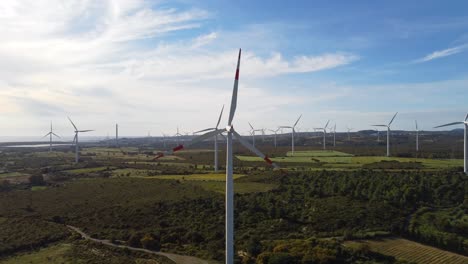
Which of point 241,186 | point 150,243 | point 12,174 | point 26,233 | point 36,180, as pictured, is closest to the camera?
point 150,243

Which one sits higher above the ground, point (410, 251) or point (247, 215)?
point (247, 215)

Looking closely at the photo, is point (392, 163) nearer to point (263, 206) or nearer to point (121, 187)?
point (263, 206)

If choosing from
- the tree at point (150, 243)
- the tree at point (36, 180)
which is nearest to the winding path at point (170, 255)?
the tree at point (150, 243)

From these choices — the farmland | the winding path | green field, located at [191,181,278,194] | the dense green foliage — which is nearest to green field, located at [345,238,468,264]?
the farmland

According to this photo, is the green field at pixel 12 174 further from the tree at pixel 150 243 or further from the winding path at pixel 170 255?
the tree at pixel 150 243

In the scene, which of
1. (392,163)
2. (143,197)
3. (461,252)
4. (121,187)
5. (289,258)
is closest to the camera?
(289,258)

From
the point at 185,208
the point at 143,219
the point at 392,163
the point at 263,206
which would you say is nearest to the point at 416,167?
the point at 392,163

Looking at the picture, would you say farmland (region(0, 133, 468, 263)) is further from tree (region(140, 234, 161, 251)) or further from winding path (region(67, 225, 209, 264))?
winding path (region(67, 225, 209, 264))

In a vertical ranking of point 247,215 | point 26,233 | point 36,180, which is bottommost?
point 26,233

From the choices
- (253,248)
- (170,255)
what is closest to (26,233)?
(170,255)

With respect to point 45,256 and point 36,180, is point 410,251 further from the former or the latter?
point 36,180

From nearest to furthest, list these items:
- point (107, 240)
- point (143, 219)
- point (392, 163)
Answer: point (107, 240), point (143, 219), point (392, 163)
